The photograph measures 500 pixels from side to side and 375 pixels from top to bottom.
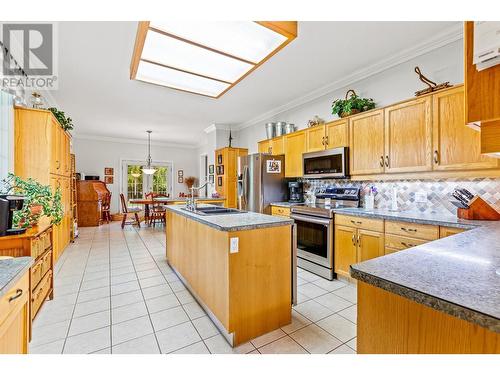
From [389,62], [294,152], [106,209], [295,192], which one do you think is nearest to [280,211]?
[295,192]

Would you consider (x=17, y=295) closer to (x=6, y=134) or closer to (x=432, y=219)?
(x=6, y=134)

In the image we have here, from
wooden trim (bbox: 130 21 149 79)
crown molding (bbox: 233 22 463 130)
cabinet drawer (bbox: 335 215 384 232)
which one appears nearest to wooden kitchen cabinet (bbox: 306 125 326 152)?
crown molding (bbox: 233 22 463 130)

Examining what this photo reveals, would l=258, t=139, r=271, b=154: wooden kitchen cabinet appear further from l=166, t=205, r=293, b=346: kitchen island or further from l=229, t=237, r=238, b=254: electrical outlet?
l=229, t=237, r=238, b=254: electrical outlet

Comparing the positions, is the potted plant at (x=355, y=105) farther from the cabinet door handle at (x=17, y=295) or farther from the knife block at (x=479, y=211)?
the cabinet door handle at (x=17, y=295)

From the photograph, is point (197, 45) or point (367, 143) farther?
point (367, 143)

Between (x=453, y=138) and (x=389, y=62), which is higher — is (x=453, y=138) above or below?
below

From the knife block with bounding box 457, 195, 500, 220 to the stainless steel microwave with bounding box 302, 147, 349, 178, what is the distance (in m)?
1.29

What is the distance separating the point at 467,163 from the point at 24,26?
4515 mm

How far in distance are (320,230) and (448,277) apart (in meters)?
2.38

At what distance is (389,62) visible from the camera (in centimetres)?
302

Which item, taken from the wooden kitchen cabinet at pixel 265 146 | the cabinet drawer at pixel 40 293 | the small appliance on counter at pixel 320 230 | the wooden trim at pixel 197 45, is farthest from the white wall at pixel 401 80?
the cabinet drawer at pixel 40 293

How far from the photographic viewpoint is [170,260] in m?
3.47

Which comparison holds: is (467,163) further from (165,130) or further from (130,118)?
(165,130)
